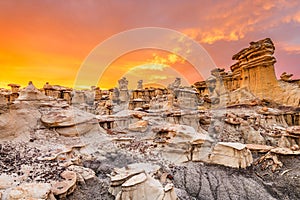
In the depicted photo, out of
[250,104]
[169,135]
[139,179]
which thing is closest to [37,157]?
[139,179]

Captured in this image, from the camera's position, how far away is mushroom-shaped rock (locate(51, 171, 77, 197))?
4.86 m

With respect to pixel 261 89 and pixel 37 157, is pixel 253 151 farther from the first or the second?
pixel 261 89

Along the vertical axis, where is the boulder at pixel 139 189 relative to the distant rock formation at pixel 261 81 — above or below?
below

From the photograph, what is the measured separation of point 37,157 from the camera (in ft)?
21.9

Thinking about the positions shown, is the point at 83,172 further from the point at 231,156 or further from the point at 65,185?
the point at 231,156

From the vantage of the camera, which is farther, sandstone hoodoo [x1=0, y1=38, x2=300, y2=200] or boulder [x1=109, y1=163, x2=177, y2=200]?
sandstone hoodoo [x1=0, y1=38, x2=300, y2=200]

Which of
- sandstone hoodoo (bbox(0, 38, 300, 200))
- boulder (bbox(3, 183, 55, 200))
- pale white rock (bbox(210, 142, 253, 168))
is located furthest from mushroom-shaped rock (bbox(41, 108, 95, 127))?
pale white rock (bbox(210, 142, 253, 168))

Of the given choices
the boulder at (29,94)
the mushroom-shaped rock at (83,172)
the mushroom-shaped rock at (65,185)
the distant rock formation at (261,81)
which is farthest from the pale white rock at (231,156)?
the distant rock formation at (261,81)

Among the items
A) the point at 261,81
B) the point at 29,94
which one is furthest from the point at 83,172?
the point at 261,81

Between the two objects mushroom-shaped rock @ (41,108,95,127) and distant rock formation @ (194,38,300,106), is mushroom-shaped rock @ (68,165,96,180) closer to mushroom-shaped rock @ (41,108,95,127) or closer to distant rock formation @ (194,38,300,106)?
mushroom-shaped rock @ (41,108,95,127)

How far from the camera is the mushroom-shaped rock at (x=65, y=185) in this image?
4.86 metres

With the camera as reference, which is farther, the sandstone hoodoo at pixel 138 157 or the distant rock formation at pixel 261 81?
the distant rock formation at pixel 261 81

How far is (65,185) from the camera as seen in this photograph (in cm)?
515

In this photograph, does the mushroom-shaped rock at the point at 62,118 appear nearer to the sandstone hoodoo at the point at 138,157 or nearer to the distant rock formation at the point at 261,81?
the sandstone hoodoo at the point at 138,157
